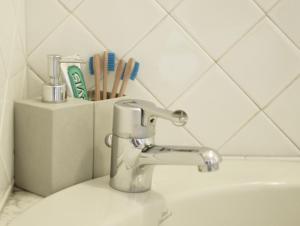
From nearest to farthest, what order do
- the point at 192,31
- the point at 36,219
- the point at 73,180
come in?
1. the point at 36,219
2. the point at 73,180
3. the point at 192,31

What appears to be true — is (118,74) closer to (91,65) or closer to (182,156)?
(91,65)

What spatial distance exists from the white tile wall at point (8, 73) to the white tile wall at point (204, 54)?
59mm

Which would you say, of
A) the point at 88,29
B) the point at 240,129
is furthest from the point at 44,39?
the point at 240,129

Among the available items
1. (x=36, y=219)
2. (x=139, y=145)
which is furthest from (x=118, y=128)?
(x=36, y=219)

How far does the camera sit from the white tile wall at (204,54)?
73cm

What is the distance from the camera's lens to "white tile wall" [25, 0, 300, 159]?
735 mm

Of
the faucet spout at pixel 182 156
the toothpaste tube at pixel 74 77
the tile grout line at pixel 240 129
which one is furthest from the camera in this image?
Answer: the tile grout line at pixel 240 129

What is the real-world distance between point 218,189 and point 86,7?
342 mm

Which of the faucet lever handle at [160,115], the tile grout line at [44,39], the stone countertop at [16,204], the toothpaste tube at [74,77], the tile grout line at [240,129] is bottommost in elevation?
the stone countertop at [16,204]

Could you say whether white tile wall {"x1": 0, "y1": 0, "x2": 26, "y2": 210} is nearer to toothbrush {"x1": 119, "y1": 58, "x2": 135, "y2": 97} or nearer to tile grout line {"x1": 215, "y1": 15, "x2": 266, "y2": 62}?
toothbrush {"x1": 119, "y1": 58, "x2": 135, "y2": 97}

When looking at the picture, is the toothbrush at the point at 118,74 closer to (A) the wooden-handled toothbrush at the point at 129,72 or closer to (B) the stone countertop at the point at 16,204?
(A) the wooden-handled toothbrush at the point at 129,72

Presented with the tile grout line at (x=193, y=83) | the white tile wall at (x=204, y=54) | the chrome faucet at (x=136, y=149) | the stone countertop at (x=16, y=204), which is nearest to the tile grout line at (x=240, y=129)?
the white tile wall at (x=204, y=54)

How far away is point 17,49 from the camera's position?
664mm

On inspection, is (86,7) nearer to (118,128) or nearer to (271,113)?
(118,128)
